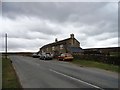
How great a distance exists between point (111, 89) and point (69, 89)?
82.0 inches

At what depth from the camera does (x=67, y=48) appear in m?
76.6

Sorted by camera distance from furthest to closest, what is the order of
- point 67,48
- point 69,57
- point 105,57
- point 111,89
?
point 67,48
point 69,57
point 105,57
point 111,89

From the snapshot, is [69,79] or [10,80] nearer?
[10,80]

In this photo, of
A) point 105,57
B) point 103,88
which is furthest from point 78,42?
point 103,88

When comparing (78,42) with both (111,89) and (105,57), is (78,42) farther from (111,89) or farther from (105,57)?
(111,89)

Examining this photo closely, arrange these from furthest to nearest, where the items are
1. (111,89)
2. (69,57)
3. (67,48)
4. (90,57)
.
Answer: (67,48) → (69,57) → (90,57) → (111,89)

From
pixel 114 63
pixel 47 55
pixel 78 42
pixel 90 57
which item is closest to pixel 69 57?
pixel 90 57

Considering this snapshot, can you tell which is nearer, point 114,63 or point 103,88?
point 103,88

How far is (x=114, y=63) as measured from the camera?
28.1m

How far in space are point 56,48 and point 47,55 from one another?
36.1 m

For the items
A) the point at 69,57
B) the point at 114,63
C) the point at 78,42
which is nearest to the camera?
the point at 114,63

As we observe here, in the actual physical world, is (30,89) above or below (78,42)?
below

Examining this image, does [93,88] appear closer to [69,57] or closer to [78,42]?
[69,57]

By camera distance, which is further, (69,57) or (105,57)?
(69,57)
